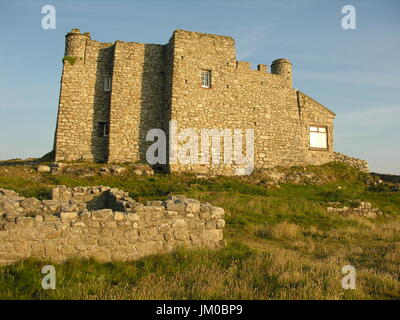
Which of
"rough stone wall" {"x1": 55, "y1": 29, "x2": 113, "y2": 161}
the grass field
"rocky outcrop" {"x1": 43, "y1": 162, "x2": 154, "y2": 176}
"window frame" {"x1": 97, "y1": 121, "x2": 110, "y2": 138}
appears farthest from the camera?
"window frame" {"x1": 97, "y1": 121, "x2": 110, "y2": 138}

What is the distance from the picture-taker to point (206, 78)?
21.1 m

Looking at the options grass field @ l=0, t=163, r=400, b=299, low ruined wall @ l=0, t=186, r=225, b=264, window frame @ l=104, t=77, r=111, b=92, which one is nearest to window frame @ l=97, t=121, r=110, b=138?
window frame @ l=104, t=77, r=111, b=92

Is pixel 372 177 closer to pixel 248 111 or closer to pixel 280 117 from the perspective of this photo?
pixel 280 117

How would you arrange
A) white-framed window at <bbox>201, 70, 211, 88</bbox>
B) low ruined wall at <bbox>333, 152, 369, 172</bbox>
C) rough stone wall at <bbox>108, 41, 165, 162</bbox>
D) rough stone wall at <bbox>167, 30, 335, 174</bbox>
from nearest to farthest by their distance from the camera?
rough stone wall at <bbox>108, 41, 165, 162</bbox>
rough stone wall at <bbox>167, 30, 335, 174</bbox>
white-framed window at <bbox>201, 70, 211, 88</bbox>
low ruined wall at <bbox>333, 152, 369, 172</bbox>

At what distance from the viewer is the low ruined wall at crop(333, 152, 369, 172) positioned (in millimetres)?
25688

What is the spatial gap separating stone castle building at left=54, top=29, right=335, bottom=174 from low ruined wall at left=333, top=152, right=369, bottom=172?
22.5ft

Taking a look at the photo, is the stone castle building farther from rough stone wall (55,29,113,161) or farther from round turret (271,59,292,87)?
round turret (271,59,292,87)

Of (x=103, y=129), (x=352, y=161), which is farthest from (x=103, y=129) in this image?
(x=352, y=161)

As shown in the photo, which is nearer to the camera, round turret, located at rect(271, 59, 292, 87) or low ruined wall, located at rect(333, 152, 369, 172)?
round turret, located at rect(271, 59, 292, 87)

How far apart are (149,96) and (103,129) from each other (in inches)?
155

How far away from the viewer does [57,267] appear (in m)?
6.11

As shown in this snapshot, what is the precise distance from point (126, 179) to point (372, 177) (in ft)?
64.8

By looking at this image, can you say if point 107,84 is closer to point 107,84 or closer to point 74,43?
point 107,84
